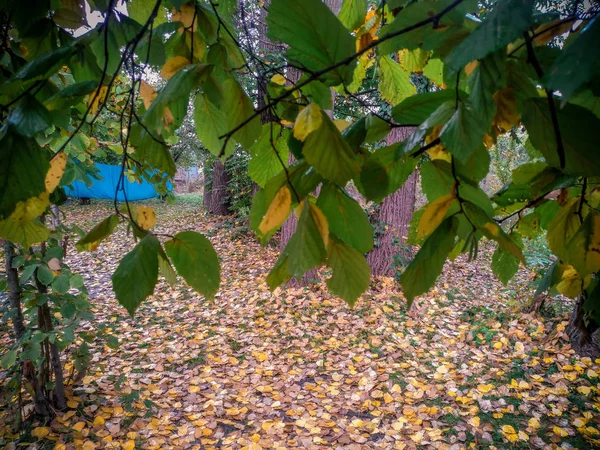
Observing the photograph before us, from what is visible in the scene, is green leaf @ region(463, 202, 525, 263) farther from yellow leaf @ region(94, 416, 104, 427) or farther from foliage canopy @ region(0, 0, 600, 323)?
yellow leaf @ region(94, 416, 104, 427)

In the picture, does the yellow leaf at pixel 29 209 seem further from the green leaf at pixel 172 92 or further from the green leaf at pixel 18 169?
the green leaf at pixel 172 92

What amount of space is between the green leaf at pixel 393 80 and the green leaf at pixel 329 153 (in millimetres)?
592

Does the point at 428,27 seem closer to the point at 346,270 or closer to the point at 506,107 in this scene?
the point at 506,107

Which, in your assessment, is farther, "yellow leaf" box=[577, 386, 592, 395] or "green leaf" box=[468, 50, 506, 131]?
"yellow leaf" box=[577, 386, 592, 395]

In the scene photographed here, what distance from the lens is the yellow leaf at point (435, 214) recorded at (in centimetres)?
57

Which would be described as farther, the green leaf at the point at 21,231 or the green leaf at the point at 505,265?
the green leaf at the point at 505,265

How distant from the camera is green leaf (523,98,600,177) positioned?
1.52ft

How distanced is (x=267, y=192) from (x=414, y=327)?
4.43m

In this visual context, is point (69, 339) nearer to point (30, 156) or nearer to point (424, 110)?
point (30, 156)

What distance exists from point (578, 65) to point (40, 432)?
3610 mm

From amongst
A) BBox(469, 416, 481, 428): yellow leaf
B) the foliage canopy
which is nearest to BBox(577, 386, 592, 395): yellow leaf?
BBox(469, 416, 481, 428): yellow leaf

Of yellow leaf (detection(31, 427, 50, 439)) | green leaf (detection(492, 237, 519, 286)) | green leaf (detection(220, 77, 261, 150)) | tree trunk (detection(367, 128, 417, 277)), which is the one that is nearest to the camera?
green leaf (detection(220, 77, 261, 150))

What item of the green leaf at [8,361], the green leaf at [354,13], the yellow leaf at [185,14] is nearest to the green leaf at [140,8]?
the yellow leaf at [185,14]

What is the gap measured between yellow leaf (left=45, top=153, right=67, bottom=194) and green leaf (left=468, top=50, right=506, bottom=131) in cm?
83
